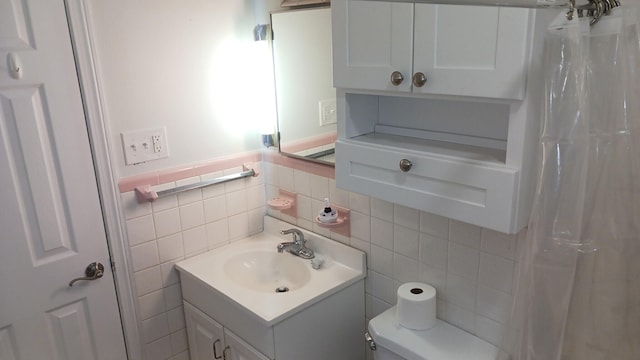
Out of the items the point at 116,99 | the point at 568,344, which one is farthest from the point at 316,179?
the point at 568,344

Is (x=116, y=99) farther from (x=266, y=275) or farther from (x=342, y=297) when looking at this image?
(x=342, y=297)

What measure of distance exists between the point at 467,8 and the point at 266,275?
1350 millimetres

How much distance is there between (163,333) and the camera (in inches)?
75.9

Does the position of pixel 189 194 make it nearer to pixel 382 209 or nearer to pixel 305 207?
pixel 305 207

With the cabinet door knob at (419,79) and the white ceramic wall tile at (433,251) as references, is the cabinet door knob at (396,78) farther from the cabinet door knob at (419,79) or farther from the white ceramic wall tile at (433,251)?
the white ceramic wall tile at (433,251)

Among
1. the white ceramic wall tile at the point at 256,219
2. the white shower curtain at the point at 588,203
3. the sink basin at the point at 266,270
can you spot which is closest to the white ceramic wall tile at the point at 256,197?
the white ceramic wall tile at the point at 256,219

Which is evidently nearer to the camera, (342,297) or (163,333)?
(342,297)

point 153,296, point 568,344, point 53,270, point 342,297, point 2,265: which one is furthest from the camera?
point 153,296

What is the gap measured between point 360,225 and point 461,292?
0.44 metres

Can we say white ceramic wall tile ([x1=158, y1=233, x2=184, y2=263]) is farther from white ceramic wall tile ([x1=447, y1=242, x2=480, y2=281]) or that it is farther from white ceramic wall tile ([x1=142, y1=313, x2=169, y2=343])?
white ceramic wall tile ([x1=447, y1=242, x2=480, y2=281])

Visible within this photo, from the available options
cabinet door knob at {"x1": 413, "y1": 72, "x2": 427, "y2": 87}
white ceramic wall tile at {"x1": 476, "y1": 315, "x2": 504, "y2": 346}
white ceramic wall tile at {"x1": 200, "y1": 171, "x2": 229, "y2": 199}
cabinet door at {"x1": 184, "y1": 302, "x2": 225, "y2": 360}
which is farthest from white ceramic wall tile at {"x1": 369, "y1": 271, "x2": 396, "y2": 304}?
cabinet door knob at {"x1": 413, "y1": 72, "x2": 427, "y2": 87}

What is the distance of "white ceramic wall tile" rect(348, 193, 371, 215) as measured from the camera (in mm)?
1713

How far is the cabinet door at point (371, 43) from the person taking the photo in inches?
45.2

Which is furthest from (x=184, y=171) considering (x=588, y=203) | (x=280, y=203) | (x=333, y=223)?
(x=588, y=203)
